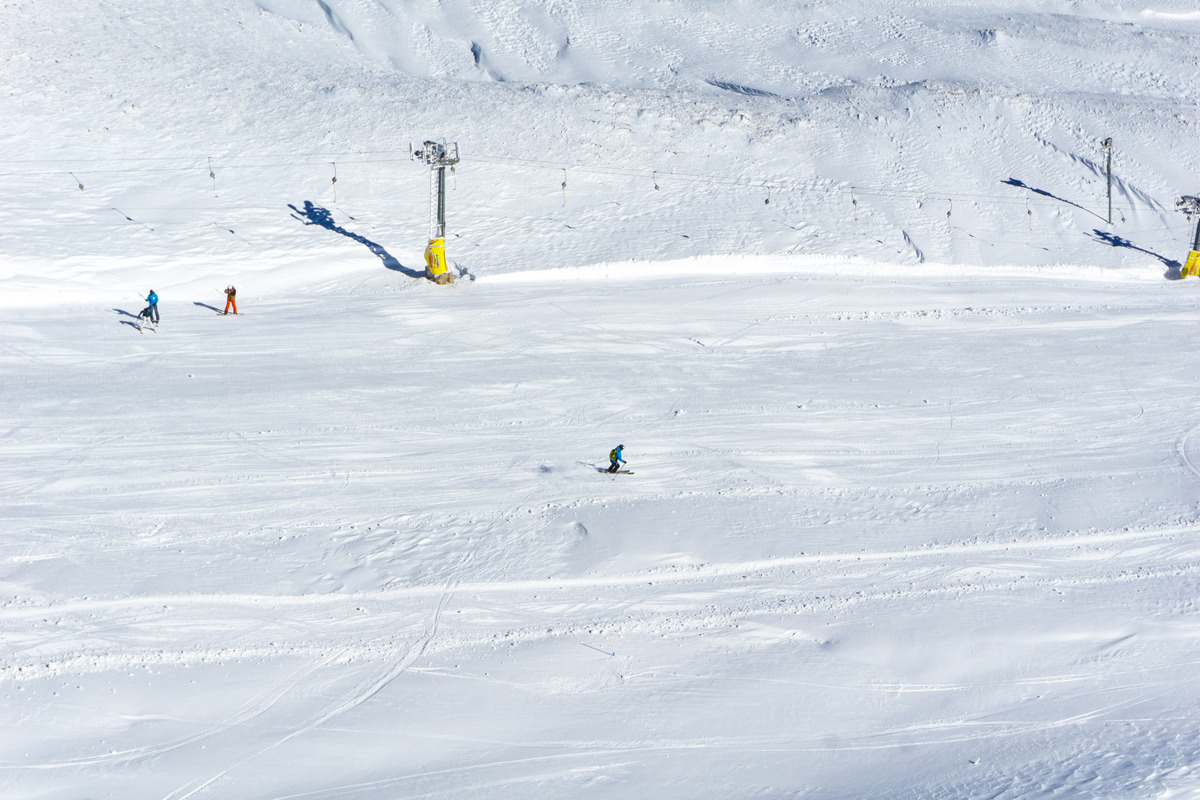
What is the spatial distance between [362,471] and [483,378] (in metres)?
Result: 4.29

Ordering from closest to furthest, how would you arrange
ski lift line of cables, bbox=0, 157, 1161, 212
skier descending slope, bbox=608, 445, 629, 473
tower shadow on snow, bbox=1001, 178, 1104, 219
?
skier descending slope, bbox=608, 445, 629, 473 < ski lift line of cables, bbox=0, 157, 1161, 212 < tower shadow on snow, bbox=1001, 178, 1104, 219

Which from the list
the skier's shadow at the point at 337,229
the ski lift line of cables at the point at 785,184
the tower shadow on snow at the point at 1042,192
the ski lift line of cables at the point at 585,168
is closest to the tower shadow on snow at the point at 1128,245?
the tower shadow on snow at the point at 1042,192

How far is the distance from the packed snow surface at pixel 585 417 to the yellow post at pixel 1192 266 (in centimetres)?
39

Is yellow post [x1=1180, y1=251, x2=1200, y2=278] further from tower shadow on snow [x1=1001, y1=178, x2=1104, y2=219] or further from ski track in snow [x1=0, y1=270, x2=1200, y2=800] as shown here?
ski track in snow [x1=0, y1=270, x2=1200, y2=800]

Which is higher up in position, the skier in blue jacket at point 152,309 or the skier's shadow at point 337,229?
the skier's shadow at point 337,229

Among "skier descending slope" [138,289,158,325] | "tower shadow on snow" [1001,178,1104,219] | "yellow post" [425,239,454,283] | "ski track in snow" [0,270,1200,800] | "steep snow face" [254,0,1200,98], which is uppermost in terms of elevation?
"steep snow face" [254,0,1200,98]

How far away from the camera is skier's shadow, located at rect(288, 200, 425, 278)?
2714cm

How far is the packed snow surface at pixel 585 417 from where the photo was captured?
42.4 feet

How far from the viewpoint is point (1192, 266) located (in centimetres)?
2922

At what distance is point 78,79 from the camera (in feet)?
107

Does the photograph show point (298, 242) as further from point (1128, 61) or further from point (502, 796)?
point (1128, 61)

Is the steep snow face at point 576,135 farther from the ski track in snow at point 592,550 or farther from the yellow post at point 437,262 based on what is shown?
the ski track in snow at point 592,550

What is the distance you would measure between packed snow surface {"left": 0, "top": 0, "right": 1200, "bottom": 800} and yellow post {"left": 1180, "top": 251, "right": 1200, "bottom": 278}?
391mm

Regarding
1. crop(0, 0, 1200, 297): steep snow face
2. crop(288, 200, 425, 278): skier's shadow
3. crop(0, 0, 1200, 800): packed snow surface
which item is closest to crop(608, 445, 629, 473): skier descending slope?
crop(0, 0, 1200, 800): packed snow surface
